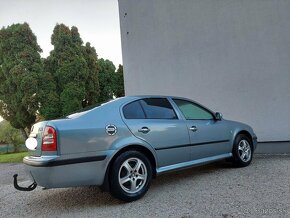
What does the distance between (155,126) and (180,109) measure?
77 cm

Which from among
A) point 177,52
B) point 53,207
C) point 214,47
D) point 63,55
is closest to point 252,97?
point 214,47

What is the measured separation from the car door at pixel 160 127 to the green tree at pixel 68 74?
46.5ft

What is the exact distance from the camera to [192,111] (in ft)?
18.3

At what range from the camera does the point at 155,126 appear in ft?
15.5

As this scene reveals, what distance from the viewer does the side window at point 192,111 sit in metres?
5.36

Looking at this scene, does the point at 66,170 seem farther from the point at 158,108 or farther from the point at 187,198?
the point at 158,108

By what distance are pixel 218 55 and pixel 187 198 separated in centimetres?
487

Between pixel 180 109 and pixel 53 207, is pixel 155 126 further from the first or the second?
pixel 53 207

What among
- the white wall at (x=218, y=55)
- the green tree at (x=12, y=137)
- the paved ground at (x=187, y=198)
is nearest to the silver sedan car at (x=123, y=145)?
the paved ground at (x=187, y=198)

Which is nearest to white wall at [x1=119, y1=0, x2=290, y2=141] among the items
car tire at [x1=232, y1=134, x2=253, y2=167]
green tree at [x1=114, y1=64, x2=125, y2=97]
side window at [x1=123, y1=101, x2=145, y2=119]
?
car tire at [x1=232, y1=134, x2=253, y2=167]

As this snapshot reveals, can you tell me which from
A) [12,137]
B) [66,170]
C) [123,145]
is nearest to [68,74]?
[12,137]

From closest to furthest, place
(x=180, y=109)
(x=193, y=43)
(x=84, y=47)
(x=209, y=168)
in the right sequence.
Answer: (x=180, y=109) < (x=209, y=168) < (x=193, y=43) < (x=84, y=47)

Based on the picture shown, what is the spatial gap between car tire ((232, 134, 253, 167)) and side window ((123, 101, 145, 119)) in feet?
7.10

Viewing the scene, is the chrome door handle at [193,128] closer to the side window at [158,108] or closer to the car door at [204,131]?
the car door at [204,131]
